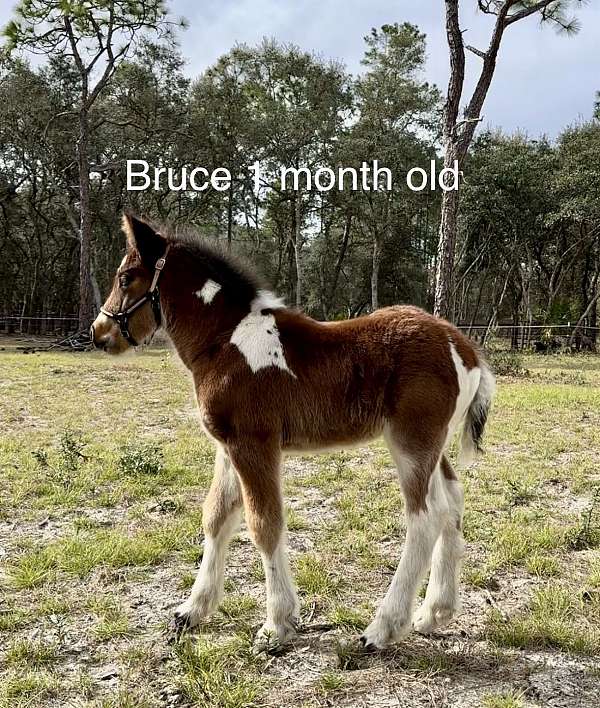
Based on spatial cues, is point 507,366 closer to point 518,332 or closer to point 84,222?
point 518,332

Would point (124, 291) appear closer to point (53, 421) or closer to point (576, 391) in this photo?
point (53, 421)

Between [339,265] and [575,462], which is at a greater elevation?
[339,265]

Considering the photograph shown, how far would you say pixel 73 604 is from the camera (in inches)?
126

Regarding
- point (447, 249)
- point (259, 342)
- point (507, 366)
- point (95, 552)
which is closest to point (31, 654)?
point (95, 552)

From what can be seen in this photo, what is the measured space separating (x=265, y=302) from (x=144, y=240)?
0.72 meters

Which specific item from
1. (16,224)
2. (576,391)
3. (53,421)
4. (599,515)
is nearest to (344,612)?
Answer: (599,515)

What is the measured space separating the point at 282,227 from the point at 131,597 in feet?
110

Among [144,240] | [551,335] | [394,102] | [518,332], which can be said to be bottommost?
[551,335]

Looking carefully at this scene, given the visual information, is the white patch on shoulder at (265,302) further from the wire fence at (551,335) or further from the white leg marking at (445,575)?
the wire fence at (551,335)

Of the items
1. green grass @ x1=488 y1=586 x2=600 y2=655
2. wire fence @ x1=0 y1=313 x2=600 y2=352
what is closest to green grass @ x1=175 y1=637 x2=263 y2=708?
green grass @ x1=488 y1=586 x2=600 y2=655

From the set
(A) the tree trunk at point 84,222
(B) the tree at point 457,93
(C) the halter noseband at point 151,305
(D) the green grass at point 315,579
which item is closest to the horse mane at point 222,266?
(C) the halter noseband at point 151,305

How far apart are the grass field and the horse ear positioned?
190 cm

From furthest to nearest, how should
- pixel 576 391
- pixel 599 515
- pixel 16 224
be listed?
pixel 16 224
pixel 576 391
pixel 599 515

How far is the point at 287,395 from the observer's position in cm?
290
